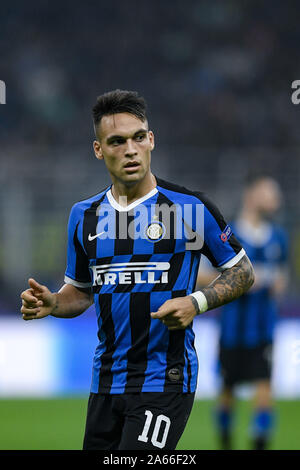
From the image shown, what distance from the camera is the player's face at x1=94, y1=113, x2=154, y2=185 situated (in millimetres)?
3172

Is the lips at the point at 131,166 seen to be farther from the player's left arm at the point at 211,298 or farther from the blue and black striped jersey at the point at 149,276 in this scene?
the player's left arm at the point at 211,298

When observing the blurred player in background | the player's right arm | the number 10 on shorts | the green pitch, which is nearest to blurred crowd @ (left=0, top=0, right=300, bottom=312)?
the green pitch

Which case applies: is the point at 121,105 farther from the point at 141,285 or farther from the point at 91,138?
the point at 91,138

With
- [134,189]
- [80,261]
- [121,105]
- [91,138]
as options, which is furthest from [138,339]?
[91,138]

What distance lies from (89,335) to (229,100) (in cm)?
622

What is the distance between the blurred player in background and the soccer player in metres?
2.98

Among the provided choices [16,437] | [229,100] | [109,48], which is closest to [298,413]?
[16,437]

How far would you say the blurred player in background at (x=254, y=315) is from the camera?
6.19 m

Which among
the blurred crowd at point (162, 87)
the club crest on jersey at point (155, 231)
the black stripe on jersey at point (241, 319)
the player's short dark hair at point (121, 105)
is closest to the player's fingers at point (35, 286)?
the club crest on jersey at point (155, 231)

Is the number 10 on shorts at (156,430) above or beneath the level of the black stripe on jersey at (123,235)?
beneath

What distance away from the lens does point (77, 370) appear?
345 inches

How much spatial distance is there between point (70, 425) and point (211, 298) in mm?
4672

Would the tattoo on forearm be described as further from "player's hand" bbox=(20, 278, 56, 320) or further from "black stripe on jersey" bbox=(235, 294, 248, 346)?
"black stripe on jersey" bbox=(235, 294, 248, 346)
